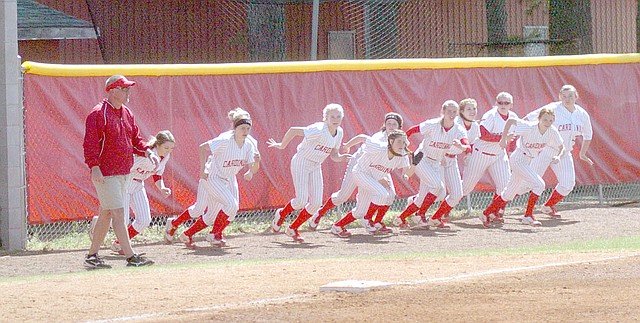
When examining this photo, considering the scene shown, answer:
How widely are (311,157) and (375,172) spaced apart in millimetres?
802

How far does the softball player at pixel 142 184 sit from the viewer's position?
44.6 feet

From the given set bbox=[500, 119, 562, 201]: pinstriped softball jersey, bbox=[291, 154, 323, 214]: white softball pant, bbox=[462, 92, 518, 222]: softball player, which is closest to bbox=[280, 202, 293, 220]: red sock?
bbox=[291, 154, 323, 214]: white softball pant

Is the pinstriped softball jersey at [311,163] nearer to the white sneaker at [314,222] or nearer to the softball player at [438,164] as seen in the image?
the white sneaker at [314,222]

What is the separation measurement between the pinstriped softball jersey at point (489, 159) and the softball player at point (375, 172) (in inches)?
59.9

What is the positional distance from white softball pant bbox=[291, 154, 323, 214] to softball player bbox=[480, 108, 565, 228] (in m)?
2.56

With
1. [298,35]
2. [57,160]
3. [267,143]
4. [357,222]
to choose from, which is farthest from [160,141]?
[298,35]

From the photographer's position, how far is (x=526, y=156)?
53.4 ft

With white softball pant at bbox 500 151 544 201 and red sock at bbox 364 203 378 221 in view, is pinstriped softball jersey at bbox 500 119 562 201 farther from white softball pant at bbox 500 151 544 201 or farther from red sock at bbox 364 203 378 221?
red sock at bbox 364 203 378 221

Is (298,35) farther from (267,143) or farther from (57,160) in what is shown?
(57,160)

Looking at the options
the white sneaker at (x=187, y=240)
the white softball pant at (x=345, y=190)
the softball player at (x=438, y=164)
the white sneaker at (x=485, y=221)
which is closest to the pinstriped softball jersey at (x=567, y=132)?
the white sneaker at (x=485, y=221)

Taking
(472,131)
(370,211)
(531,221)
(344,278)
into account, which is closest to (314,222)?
(370,211)

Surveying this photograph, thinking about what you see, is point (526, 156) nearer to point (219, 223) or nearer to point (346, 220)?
point (346, 220)

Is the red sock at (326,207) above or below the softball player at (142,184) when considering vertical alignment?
below

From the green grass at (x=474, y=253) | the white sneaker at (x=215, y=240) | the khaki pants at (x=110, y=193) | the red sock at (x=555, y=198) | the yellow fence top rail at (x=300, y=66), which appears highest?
the yellow fence top rail at (x=300, y=66)
